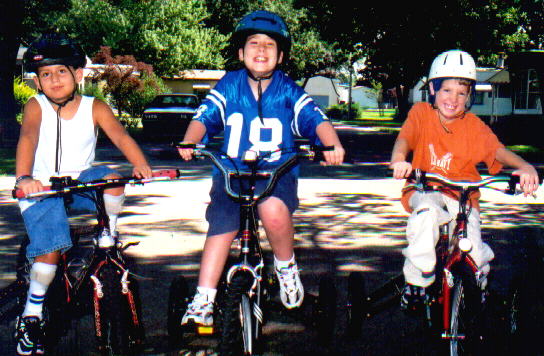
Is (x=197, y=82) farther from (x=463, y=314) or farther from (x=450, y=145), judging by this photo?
(x=463, y=314)

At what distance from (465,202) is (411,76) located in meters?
26.9

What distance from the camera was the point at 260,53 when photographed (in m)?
4.53

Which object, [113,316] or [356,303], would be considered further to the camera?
[356,303]

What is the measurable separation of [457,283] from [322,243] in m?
4.02

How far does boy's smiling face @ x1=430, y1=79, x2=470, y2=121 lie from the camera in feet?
15.2

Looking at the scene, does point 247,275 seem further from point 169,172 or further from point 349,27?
point 349,27

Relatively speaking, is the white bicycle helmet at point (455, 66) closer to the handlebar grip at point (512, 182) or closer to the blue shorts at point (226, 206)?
the handlebar grip at point (512, 182)

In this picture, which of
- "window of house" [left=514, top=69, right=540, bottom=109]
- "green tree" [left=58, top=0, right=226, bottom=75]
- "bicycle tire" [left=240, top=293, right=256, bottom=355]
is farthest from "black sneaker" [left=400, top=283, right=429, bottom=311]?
"green tree" [left=58, top=0, right=226, bottom=75]

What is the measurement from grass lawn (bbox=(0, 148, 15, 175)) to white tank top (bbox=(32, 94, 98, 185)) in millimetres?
11211

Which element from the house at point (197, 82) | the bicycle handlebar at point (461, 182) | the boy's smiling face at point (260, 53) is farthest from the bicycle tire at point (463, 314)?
the house at point (197, 82)

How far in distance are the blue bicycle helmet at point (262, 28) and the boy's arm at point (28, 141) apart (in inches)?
47.5

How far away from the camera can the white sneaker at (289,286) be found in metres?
4.45

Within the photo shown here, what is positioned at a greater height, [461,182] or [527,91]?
[461,182]

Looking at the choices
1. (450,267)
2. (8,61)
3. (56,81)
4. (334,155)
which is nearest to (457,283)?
(450,267)
